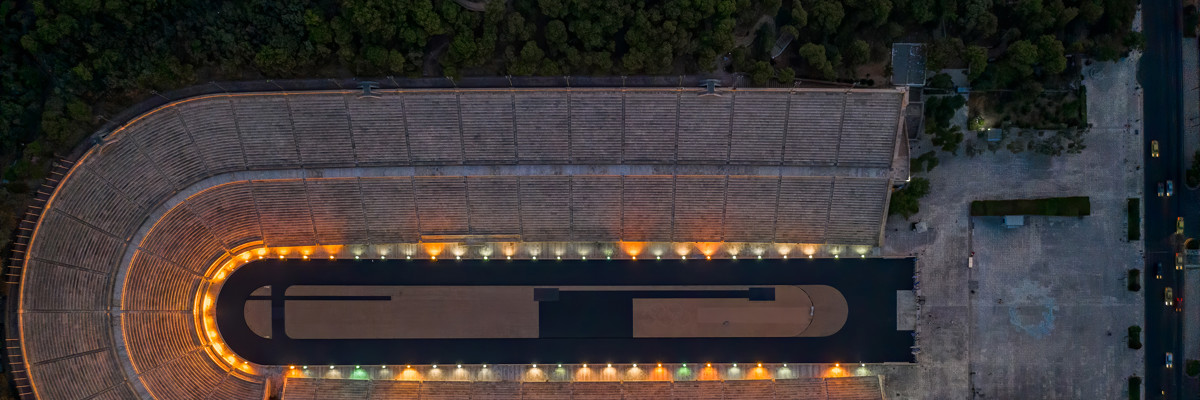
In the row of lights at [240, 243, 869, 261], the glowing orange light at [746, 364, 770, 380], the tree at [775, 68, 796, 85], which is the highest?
the tree at [775, 68, 796, 85]

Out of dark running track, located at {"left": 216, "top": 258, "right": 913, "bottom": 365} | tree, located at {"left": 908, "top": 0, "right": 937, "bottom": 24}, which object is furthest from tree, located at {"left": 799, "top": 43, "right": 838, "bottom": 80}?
dark running track, located at {"left": 216, "top": 258, "right": 913, "bottom": 365}

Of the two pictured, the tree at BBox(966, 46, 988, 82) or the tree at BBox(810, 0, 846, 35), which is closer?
the tree at BBox(810, 0, 846, 35)

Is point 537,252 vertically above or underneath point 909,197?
underneath

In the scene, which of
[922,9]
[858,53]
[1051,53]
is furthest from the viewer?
[1051,53]

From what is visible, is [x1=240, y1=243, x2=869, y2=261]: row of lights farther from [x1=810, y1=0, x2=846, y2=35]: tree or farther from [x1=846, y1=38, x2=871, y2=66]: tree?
[x1=810, y1=0, x2=846, y2=35]: tree

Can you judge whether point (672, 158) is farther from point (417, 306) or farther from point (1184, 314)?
point (1184, 314)

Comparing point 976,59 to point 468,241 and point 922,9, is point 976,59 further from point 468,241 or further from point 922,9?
point 468,241

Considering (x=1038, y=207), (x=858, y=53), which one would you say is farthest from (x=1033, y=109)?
(x=858, y=53)
